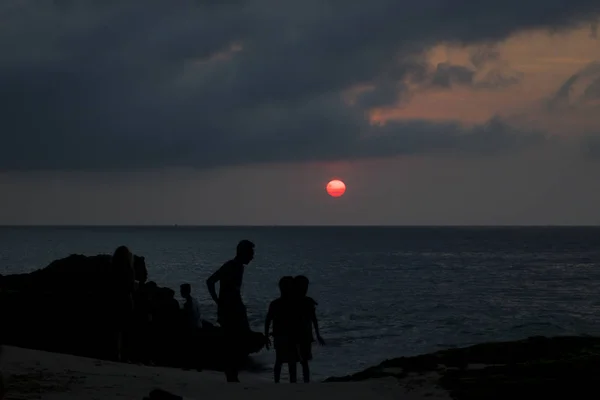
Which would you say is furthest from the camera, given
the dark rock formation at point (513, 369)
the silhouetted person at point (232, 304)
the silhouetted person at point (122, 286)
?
the silhouetted person at point (122, 286)

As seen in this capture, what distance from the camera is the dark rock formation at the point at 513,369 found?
8.70 meters

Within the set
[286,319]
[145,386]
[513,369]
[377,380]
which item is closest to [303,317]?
[286,319]

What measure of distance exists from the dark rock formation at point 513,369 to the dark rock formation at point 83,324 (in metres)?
6.68

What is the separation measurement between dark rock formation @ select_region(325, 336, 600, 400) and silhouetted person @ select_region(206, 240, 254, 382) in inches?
74.2

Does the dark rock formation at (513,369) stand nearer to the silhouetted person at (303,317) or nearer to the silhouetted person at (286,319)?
the silhouetted person at (303,317)

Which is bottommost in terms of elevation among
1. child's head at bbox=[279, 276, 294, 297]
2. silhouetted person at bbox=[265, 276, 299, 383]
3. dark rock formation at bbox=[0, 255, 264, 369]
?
dark rock formation at bbox=[0, 255, 264, 369]

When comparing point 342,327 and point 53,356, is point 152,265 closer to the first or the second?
point 342,327

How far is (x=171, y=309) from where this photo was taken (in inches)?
988

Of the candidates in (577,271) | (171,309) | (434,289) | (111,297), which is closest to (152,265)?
(434,289)

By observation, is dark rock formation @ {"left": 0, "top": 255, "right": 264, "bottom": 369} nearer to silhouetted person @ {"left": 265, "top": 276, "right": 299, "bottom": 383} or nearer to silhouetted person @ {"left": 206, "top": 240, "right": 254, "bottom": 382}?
silhouetted person @ {"left": 206, "top": 240, "right": 254, "bottom": 382}

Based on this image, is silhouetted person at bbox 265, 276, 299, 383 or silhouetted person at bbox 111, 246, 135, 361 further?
silhouetted person at bbox 111, 246, 135, 361

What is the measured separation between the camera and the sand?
354 inches

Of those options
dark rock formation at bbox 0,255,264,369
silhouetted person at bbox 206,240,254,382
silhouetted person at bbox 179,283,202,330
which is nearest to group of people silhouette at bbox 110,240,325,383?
silhouetted person at bbox 206,240,254,382

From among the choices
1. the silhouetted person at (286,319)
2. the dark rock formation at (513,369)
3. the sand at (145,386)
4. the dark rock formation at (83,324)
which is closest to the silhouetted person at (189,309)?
the dark rock formation at (83,324)
